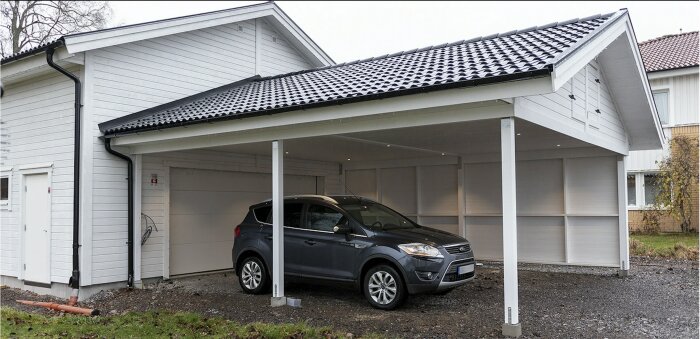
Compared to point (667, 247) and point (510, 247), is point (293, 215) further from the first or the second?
point (667, 247)

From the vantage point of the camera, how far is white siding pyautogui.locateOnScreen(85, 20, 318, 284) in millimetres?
10062

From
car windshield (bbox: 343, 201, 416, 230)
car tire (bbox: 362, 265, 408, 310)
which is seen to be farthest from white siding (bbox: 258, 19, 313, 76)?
car tire (bbox: 362, 265, 408, 310)

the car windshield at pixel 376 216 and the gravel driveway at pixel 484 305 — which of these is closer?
the gravel driveway at pixel 484 305

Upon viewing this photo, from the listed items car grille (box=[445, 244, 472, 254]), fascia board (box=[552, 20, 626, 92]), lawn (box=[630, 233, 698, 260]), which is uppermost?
fascia board (box=[552, 20, 626, 92])

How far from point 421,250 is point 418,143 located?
352 cm

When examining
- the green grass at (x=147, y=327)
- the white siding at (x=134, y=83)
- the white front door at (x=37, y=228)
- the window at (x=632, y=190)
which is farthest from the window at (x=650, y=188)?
the white front door at (x=37, y=228)

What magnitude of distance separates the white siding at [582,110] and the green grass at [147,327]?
385 cm

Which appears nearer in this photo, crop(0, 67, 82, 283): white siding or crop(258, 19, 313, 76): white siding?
crop(0, 67, 82, 283): white siding

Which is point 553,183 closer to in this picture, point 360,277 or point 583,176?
point 583,176

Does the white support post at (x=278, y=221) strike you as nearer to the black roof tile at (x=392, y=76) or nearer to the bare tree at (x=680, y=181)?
the black roof tile at (x=392, y=76)

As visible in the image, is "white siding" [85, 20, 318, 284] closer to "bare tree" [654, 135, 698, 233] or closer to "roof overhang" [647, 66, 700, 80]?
"bare tree" [654, 135, 698, 233]

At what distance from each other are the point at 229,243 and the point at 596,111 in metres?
8.08

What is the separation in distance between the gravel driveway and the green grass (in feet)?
1.47

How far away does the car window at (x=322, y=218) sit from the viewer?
28.9 feet
